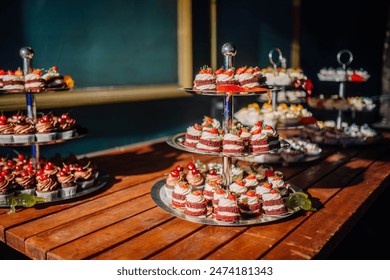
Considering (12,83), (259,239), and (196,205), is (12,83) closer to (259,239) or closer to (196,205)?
(196,205)

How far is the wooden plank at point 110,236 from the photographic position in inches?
67.4

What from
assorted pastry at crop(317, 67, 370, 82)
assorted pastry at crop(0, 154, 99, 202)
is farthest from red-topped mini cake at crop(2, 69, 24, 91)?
assorted pastry at crop(317, 67, 370, 82)

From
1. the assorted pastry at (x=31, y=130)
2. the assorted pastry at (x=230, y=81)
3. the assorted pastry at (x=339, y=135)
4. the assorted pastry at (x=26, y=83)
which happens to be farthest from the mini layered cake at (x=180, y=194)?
the assorted pastry at (x=339, y=135)

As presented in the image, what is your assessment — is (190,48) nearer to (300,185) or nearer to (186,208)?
(300,185)

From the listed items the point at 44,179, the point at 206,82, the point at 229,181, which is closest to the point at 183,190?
the point at 229,181

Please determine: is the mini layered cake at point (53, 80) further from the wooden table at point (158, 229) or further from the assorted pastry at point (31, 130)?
the wooden table at point (158, 229)

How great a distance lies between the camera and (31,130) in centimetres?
236

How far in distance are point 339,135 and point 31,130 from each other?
9.38 ft

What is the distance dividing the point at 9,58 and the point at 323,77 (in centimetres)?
293

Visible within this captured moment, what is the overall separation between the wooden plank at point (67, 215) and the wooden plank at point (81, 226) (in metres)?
0.04

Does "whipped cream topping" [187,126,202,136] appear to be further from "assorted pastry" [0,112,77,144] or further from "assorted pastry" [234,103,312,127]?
"assorted pastry" [234,103,312,127]

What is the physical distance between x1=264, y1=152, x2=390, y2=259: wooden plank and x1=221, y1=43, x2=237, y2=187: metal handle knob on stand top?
1.75 feet

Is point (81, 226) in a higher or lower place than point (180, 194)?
lower

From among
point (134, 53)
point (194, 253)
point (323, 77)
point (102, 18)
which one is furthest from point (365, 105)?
point (194, 253)
